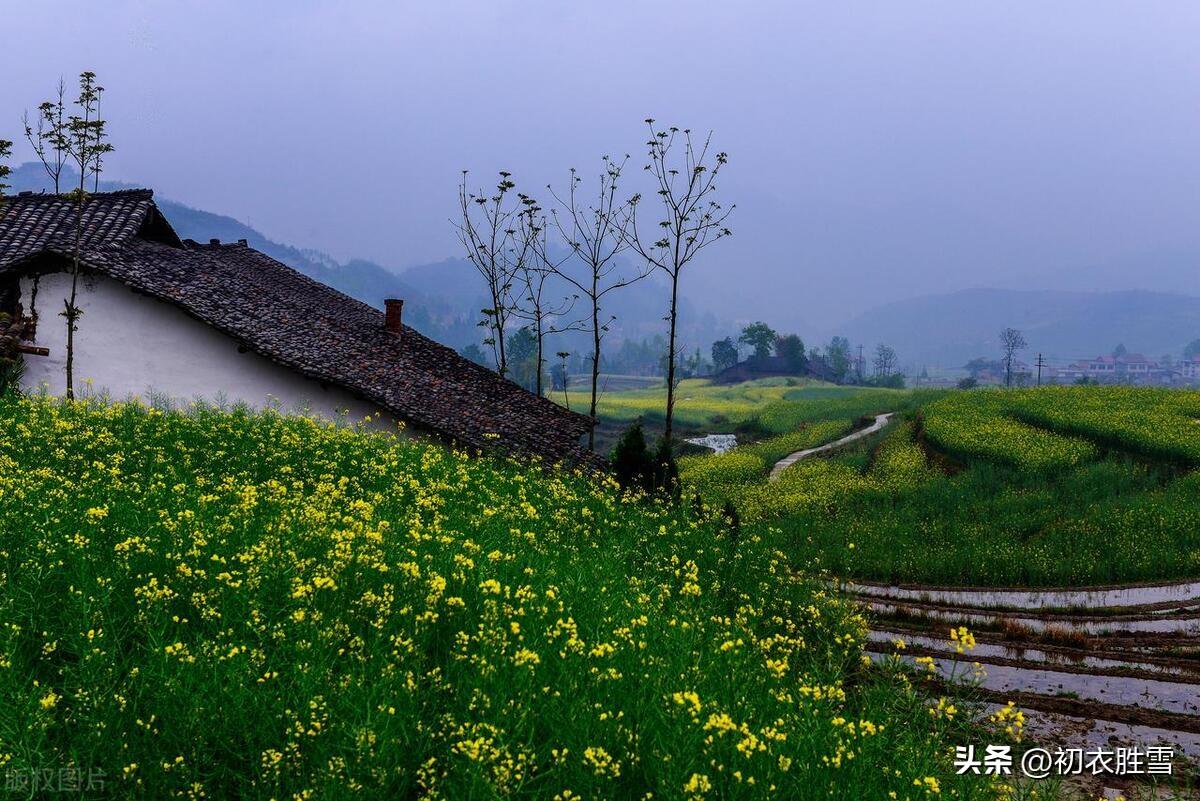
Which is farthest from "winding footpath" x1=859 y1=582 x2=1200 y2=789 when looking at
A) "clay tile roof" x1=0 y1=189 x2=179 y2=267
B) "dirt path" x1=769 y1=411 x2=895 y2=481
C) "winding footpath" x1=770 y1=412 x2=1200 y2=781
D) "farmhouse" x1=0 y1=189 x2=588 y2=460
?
"clay tile roof" x1=0 y1=189 x2=179 y2=267

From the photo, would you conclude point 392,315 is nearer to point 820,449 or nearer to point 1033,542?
point 1033,542

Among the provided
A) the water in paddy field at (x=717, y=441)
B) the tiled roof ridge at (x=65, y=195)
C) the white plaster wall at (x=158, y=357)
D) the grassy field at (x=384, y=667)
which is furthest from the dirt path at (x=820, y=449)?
the grassy field at (x=384, y=667)

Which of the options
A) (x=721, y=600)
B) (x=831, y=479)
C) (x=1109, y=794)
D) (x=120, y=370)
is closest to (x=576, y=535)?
(x=721, y=600)

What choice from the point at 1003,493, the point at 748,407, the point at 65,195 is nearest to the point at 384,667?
the point at 65,195

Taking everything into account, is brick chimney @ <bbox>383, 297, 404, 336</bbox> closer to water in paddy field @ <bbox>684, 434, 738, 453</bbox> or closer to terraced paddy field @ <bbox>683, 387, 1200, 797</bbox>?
terraced paddy field @ <bbox>683, 387, 1200, 797</bbox>

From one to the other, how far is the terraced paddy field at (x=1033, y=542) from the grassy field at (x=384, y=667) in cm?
172

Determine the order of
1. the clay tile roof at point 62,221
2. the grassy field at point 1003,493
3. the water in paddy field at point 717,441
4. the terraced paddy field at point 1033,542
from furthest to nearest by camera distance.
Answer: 1. the water in paddy field at point 717,441
2. the clay tile roof at point 62,221
3. the grassy field at point 1003,493
4. the terraced paddy field at point 1033,542

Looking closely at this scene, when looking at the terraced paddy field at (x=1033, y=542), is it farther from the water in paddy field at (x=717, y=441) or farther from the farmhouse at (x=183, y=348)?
the water in paddy field at (x=717, y=441)

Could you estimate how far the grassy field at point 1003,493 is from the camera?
20344 mm

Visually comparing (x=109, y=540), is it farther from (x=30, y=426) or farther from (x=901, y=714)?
(x=901, y=714)

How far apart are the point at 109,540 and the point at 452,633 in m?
3.67

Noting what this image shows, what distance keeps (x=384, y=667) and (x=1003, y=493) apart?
2586 centimetres

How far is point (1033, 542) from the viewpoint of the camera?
21.9 meters

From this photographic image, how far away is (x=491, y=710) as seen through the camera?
5.23 m
